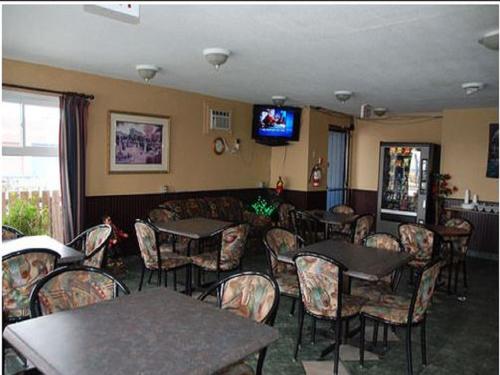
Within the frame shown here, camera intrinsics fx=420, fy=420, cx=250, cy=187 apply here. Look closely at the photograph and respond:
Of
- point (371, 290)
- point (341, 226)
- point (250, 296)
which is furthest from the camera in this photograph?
point (341, 226)

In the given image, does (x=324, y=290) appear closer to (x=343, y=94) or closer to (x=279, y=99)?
(x=343, y=94)

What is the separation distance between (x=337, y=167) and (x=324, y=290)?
601 cm

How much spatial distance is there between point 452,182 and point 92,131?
582cm

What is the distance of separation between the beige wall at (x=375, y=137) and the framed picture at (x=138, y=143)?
14.5ft

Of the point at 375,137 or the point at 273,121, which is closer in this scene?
the point at 273,121

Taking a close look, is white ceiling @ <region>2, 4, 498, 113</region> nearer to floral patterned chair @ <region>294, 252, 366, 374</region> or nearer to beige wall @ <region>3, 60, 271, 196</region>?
beige wall @ <region>3, 60, 271, 196</region>

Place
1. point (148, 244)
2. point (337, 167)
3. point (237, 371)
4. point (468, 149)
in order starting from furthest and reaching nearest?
point (337, 167) → point (468, 149) → point (148, 244) → point (237, 371)

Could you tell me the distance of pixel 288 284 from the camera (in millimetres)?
3465

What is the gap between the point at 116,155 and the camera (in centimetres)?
547

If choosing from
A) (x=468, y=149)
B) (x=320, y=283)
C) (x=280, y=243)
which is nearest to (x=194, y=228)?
(x=280, y=243)

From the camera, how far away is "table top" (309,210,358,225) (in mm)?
5547

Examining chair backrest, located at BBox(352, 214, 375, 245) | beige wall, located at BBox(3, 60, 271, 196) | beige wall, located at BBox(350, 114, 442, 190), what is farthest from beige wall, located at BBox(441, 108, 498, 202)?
beige wall, located at BBox(3, 60, 271, 196)

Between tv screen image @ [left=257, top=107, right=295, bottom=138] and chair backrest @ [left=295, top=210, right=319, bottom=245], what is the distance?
5.53 feet

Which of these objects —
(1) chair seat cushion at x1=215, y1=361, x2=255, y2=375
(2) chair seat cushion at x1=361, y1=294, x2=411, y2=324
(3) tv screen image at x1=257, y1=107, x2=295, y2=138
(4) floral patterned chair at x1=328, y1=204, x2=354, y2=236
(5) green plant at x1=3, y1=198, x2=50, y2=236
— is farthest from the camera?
(3) tv screen image at x1=257, y1=107, x2=295, y2=138
